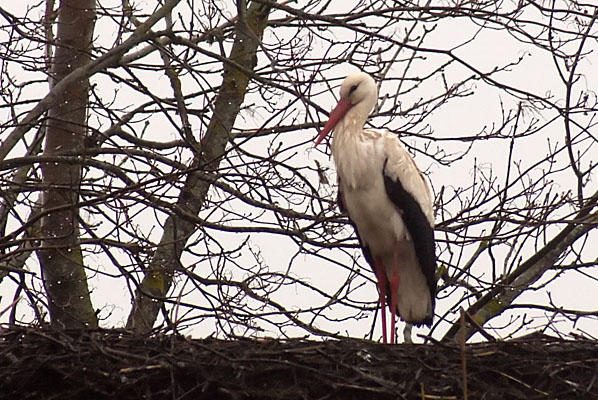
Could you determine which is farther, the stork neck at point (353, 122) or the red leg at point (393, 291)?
the red leg at point (393, 291)

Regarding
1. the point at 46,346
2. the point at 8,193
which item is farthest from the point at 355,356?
the point at 8,193

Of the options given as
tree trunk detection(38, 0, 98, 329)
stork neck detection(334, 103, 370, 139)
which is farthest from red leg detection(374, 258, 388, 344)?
tree trunk detection(38, 0, 98, 329)

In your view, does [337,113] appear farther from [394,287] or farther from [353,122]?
[394,287]

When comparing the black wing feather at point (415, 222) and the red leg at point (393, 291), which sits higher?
the black wing feather at point (415, 222)

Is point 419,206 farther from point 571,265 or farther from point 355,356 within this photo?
point 355,356

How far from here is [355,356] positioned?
5.75 metres

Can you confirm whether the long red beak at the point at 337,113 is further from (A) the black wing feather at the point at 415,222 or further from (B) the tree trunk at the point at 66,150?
(B) the tree trunk at the point at 66,150

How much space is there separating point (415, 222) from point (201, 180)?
4.33 feet

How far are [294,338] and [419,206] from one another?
194cm

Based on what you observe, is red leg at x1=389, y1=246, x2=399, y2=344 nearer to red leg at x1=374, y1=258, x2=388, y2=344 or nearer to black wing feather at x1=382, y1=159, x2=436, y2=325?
red leg at x1=374, y1=258, x2=388, y2=344

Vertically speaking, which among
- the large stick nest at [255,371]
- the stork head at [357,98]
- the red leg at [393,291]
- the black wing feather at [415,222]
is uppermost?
the stork head at [357,98]

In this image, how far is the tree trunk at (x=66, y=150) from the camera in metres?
7.68

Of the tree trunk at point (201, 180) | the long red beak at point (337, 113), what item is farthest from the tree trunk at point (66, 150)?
the long red beak at point (337, 113)

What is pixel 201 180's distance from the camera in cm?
793
